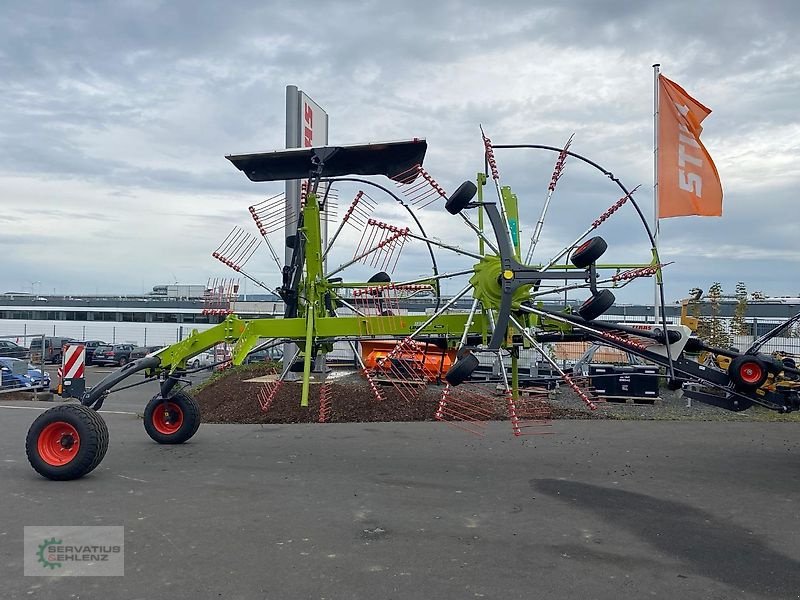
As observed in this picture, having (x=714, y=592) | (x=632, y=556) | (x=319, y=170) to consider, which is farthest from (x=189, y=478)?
(x=714, y=592)

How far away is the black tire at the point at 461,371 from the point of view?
25.1 ft

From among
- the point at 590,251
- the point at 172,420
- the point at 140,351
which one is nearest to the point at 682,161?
the point at 590,251

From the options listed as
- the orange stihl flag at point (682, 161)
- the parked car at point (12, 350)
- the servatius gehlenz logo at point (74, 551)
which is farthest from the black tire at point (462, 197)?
the parked car at point (12, 350)

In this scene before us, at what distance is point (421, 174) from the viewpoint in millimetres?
8617

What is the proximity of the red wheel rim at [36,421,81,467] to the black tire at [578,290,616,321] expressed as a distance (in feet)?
20.6

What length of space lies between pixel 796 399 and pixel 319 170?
6.79m

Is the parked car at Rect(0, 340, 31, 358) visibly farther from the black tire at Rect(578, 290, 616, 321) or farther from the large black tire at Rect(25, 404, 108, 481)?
A: the black tire at Rect(578, 290, 616, 321)

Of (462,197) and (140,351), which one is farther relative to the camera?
(140,351)

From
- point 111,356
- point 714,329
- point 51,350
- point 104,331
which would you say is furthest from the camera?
point 104,331

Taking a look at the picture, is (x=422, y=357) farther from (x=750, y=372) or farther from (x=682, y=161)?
(x=682, y=161)

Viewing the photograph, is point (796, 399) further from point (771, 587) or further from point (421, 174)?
point (421, 174)

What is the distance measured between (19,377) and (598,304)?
17.5 m

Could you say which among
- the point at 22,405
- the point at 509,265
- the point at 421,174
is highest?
the point at 421,174

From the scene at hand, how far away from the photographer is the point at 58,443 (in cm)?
876
